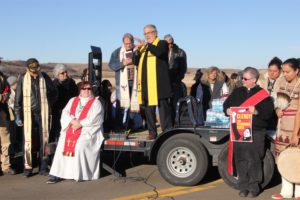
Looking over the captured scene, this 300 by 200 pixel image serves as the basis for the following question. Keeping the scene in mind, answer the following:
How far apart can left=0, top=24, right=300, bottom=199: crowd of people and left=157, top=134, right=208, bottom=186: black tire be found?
0.54m

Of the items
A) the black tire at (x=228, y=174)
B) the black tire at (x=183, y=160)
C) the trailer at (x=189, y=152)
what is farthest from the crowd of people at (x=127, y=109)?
the black tire at (x=183, y=160)

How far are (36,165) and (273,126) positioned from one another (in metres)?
4.82

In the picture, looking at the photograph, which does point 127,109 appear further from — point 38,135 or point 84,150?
point 38,135

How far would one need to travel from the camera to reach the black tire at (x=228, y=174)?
23.8 feet

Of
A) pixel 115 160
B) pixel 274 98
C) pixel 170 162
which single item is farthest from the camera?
pixel 115 160

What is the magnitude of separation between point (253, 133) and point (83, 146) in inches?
111

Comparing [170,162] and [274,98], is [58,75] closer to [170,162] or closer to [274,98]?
[170,162]

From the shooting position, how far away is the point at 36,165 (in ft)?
32.9

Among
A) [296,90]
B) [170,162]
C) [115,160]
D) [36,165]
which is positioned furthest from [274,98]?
[36,165]

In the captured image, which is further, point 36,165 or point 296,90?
point 36,165

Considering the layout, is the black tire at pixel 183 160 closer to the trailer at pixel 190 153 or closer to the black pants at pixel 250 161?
the trailer at pixel 190 153

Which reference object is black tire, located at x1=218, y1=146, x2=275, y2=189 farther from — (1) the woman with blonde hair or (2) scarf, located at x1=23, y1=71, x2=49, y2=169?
(1) the woman with blonde hair

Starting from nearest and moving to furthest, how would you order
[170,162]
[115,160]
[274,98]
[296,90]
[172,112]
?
[296,90]
[274,98]
[170,162]
[172,112]
[115,160]

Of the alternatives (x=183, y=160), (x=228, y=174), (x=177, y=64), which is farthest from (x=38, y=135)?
(x=228, y=174)
